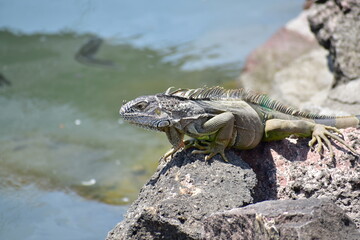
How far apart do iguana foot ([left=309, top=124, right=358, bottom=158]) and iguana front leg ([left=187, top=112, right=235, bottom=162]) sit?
77 centimetres

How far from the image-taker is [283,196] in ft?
14.9

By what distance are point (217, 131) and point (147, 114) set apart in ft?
1.98

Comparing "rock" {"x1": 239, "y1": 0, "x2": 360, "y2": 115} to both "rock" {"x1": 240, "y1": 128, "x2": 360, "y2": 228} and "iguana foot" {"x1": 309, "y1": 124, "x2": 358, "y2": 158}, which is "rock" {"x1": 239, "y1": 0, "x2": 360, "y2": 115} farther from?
"rock" {"x1": 240, "y1": 128, "x2": 360, "y2": 228}

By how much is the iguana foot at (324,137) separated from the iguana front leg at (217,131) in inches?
30.4

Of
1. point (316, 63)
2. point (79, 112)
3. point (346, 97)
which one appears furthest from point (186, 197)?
point (79, 112)

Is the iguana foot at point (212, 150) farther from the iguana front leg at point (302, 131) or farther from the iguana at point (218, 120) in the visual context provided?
the iguana front leg at point (302, 131)

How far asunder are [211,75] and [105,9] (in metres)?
4.90

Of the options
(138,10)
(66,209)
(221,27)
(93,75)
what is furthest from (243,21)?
(66,209)

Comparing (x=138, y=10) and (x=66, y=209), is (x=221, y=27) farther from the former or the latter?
(x=66, y=209)

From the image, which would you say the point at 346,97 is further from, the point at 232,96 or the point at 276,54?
the point at 276,54

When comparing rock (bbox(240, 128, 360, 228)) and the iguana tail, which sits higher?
the iguana tail

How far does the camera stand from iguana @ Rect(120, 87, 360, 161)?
14.9ft

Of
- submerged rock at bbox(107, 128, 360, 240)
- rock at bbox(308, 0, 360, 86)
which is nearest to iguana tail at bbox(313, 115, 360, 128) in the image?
submerged rock at bbox(107, 128, 360, 240)

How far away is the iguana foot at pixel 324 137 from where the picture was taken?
15.4ft
